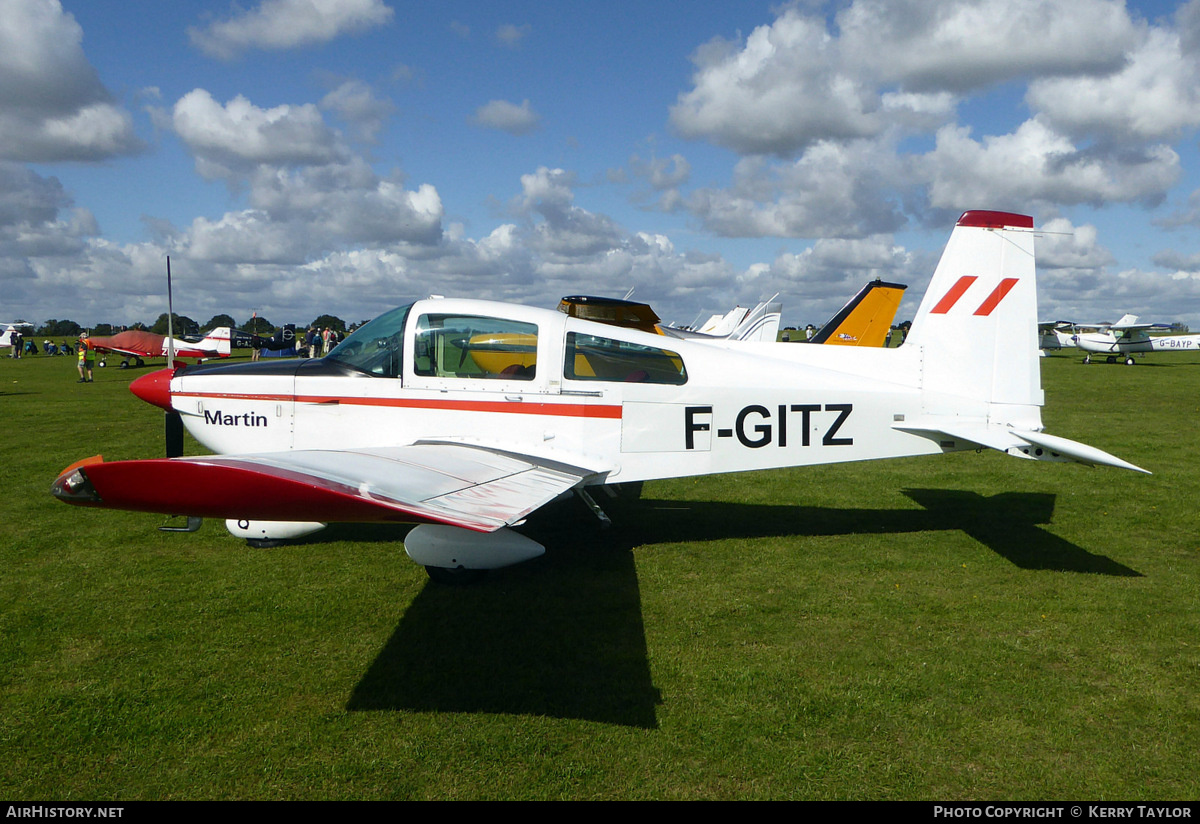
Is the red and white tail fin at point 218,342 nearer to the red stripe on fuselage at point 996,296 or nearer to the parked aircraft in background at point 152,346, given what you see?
the parked aircraft in background at point 152,346

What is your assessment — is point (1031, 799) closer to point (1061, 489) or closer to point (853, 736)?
point (853, 736)

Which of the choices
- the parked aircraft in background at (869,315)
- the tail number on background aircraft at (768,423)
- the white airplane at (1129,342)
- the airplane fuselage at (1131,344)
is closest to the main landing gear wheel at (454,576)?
the tail number on background aircraft at (768,423)

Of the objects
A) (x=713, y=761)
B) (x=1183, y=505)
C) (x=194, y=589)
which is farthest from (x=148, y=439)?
(x=1183, y=505)

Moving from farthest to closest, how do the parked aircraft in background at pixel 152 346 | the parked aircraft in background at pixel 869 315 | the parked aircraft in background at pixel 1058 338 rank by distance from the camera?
the parked aircraft in background at pixel 1058 338, the parked aircraft in background at pixel 152 346, the parked aircraft in background at pixel 869 315

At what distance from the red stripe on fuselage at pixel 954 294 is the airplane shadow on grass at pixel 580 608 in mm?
2082

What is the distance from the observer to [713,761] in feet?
10.3

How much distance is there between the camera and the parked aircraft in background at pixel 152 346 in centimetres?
3397

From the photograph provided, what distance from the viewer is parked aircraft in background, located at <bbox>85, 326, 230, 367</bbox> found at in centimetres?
3397

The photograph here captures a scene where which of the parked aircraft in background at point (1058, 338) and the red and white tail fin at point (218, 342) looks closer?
the red and white tail fin at point (218, 342)

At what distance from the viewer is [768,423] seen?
18.5ft

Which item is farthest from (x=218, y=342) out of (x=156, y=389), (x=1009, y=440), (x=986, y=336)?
(x=1009, y=440)

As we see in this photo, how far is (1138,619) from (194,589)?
20.6 feet

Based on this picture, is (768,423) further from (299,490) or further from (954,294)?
(299,490)

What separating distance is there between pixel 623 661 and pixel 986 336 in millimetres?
4088
